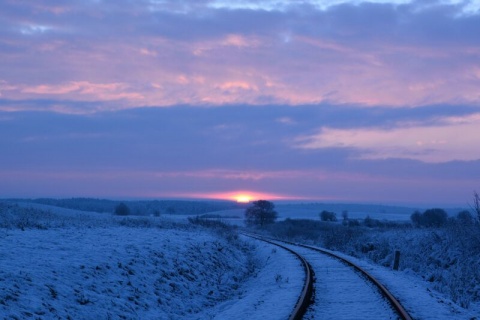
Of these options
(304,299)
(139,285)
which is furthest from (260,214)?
(304,299)

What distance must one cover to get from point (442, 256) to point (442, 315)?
14.4 metres

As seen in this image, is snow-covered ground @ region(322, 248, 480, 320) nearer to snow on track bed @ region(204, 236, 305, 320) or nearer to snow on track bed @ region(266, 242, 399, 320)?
snow on track bed @ region(266, 242, 399, 320)

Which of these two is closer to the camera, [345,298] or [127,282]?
[345,298]

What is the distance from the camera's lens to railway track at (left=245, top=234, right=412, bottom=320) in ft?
39.9

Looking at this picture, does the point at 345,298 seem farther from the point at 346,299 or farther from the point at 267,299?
the point at 267,299

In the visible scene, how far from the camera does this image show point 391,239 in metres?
34.3

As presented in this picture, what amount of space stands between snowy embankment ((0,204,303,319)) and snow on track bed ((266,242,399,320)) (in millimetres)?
835

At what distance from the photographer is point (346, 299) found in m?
14.2

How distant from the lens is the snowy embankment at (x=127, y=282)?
11.8m

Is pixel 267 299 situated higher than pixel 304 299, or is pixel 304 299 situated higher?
pixel 304 299

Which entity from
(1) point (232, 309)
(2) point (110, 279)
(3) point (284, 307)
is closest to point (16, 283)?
(2) point (110, 279)

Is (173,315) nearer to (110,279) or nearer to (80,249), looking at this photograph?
(110,279)

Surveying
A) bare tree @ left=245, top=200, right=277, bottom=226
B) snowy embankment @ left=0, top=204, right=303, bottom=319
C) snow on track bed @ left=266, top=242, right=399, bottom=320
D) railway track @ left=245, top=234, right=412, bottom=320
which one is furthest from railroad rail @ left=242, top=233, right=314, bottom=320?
bare tree @ left=245, top=200, right=277, bottom=226

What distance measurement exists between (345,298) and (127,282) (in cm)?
672
